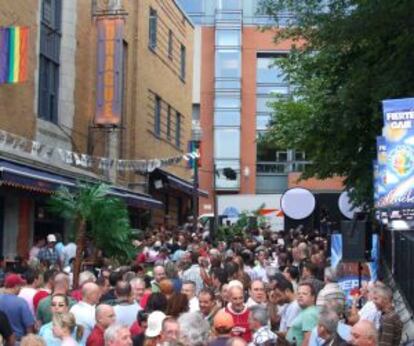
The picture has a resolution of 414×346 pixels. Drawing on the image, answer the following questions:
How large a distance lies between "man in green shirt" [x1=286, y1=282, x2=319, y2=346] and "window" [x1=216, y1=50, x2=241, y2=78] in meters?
51.5

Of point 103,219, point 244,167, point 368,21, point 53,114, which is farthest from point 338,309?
point 244,167

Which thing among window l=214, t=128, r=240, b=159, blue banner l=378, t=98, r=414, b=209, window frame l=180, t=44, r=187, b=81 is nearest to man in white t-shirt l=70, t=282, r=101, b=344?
blue banner l=378, t=98, r=414, b=209

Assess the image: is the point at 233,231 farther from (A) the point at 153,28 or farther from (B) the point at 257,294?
(B) the point at 257,294

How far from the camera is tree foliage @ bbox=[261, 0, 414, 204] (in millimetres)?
16180

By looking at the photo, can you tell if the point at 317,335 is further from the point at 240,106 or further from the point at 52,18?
the point at 240,106

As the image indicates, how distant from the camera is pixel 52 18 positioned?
82.8 feet

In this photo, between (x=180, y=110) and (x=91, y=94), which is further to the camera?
(x=180, y=110)

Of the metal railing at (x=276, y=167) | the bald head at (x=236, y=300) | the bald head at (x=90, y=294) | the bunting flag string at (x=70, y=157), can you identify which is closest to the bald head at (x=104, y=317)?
the bald head at (x=90, y=294)

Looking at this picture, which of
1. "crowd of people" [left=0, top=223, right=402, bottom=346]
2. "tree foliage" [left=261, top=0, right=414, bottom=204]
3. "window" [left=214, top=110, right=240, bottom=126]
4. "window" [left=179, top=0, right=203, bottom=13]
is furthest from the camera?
"window" [left=179, top=0, right=203, bottom=13]

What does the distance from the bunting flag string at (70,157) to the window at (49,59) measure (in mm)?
1246

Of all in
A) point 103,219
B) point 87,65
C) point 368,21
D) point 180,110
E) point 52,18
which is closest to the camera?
point 103,219

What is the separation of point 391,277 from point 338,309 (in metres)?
9.28

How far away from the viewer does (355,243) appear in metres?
12.5

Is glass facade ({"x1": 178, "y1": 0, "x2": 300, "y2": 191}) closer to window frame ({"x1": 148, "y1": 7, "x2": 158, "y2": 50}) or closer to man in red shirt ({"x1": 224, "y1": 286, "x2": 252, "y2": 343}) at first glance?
window frame ({"x1": 148, "y1": 7, "x2": 158, "y2": 50})
